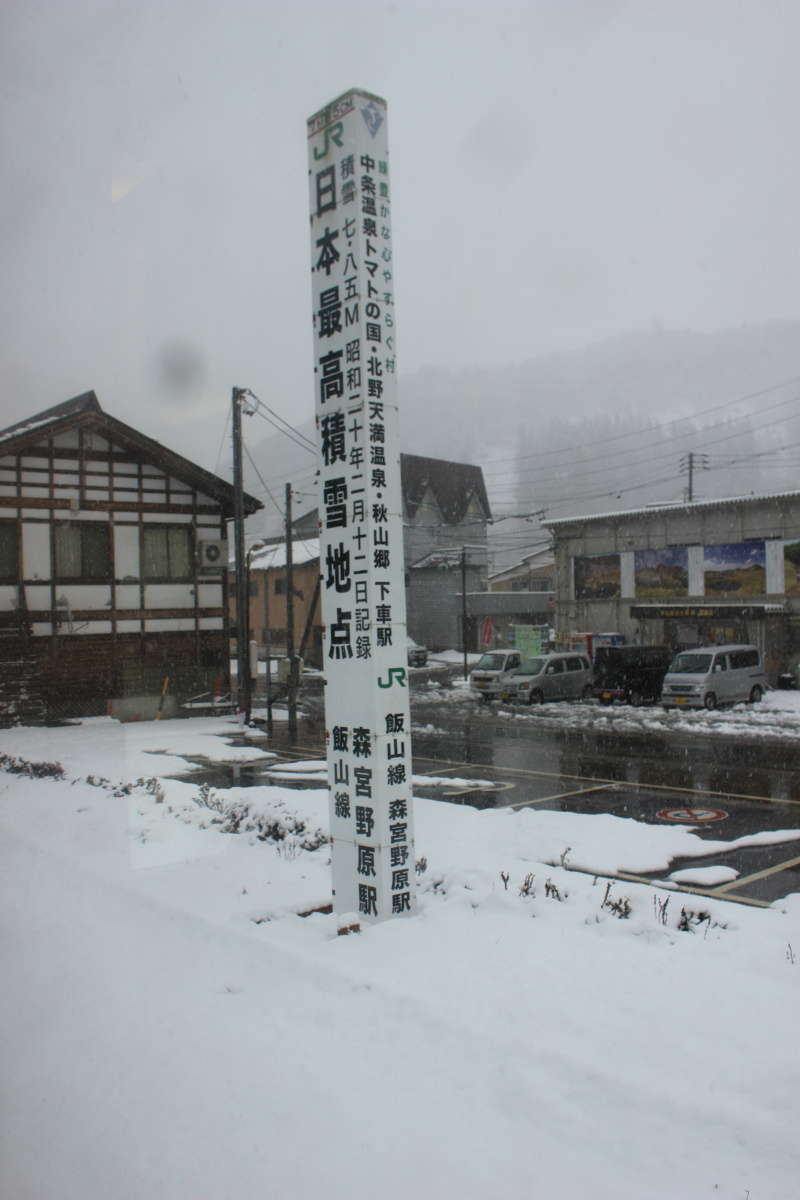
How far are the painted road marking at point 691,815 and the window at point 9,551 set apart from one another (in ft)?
64.0

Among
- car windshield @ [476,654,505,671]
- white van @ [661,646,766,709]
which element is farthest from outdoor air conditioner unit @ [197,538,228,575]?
white van @ [661,646,766,709]

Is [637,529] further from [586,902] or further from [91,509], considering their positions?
[586,902]

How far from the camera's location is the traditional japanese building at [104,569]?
2489cm

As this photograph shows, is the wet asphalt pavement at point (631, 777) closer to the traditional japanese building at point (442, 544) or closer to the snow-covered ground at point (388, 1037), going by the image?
the snow-covered ground at point (388, 1037)

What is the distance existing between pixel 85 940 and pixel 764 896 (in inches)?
239

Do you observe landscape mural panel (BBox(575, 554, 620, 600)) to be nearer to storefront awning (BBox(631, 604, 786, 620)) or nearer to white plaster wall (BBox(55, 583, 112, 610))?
storefront awning (BBox(631, 604, 786, 620))

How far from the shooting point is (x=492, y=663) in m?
34.2

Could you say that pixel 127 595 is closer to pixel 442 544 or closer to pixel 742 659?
pixel 742 659

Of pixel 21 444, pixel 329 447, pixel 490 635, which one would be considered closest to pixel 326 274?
pixel 329 447

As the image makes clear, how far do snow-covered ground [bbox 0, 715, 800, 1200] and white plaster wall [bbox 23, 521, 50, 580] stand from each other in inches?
710

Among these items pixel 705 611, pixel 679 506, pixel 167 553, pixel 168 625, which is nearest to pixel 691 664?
pixel 705 611

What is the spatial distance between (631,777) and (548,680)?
1583 centimetres

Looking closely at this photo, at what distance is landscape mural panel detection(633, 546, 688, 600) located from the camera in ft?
123

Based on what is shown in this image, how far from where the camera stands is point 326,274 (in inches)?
281
